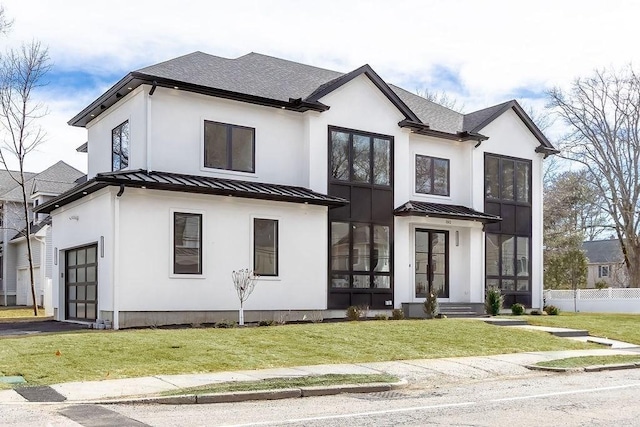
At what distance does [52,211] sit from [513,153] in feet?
57.2

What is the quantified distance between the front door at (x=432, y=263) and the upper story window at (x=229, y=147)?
7.26 meters

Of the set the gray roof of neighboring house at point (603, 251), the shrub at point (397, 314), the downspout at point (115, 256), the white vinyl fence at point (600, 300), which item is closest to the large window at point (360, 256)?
the shrub at point (397, 314)

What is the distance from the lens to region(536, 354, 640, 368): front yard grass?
14911mm

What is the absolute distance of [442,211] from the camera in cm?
2498

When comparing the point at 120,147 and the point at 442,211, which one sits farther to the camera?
the point at 442,211

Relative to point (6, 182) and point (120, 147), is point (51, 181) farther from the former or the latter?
point (120, 147)

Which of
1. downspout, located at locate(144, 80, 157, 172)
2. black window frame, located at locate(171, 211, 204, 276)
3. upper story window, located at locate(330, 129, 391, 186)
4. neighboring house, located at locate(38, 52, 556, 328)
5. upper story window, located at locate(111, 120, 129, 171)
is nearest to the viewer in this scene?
neighboring house, located at locate(38, 52, 556, 328)

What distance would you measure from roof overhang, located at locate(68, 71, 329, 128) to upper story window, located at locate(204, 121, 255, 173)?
93cm

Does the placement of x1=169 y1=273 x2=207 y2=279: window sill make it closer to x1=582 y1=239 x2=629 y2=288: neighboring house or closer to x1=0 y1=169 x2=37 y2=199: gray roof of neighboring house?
x1=0 y1=169 x2=37 y2=199: gray roof of neighboring house

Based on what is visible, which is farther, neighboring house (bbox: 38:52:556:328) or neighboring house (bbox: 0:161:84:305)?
neighboring house (bbox: 0:161:84:305)

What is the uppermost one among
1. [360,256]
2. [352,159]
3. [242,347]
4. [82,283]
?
[352,159]

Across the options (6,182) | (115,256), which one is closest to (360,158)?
(115,256)

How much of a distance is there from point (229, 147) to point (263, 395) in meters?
12.1

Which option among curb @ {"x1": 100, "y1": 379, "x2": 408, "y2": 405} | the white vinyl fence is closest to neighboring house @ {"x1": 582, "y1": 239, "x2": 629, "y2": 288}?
the white vinyl fence
